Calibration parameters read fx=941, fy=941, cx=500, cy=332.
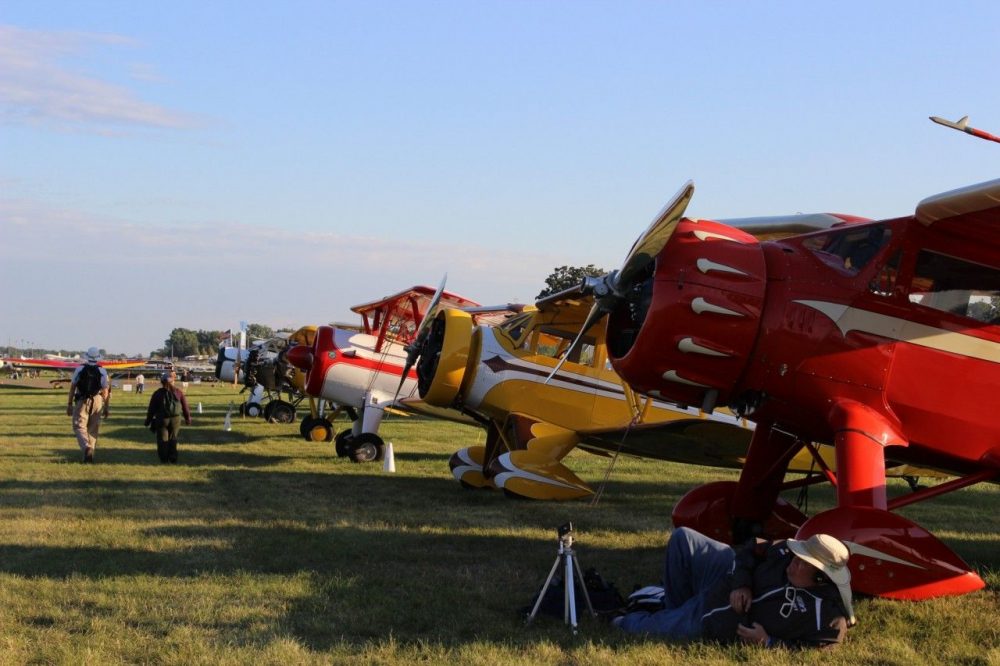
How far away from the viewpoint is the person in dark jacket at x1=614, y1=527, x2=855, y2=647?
196 inches

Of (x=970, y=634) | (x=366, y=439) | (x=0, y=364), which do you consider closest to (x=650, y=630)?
(x=970, y=634)

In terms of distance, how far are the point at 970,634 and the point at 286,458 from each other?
1370 cm

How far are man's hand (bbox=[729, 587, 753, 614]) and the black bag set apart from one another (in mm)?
910

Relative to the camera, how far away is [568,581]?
5.59 m

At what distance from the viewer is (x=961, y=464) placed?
6785 mm

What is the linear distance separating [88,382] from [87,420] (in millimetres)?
654

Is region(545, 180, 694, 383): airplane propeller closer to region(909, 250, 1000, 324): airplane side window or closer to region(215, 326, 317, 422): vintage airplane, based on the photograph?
region(909, 250, 1000, 324): airplane side window

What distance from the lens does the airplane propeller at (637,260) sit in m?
6.19

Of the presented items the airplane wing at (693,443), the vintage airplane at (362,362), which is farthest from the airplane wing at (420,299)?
the airplane wing at (693,443)

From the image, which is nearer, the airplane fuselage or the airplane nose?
the airplane fuselage

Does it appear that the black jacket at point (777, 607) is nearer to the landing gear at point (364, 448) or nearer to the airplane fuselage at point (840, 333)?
the airplane fuselage at point (840, 333)

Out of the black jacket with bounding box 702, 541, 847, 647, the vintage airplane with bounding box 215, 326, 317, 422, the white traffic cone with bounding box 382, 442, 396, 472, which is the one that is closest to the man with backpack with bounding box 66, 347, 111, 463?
the white traffic cone with bounding box 382, 442, 396, 472

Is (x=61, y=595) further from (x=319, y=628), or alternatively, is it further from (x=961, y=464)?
(x=961, y=464)

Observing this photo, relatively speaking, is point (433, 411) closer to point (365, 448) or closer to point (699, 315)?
point (365, 448)
